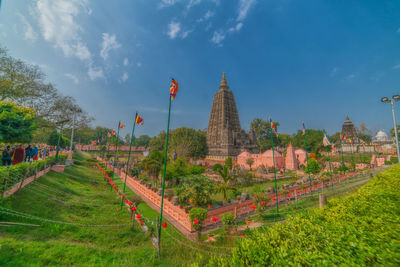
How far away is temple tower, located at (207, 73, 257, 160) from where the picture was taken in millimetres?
43938

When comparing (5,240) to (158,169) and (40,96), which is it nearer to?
(158,169)

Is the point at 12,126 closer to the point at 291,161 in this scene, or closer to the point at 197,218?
the point at 197,218

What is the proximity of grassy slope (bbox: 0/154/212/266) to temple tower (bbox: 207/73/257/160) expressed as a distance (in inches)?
1468

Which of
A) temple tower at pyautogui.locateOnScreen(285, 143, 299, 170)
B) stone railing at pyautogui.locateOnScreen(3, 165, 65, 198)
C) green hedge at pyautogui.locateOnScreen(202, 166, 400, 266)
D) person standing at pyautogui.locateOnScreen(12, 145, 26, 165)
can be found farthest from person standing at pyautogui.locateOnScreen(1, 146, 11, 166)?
temple tower at pyautogui.locateOnScreen(285, 143, 299, 170)

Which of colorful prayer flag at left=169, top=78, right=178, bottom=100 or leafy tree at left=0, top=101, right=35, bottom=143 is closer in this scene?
colorful prayer flag at left=169, top=78, right=178, bottom=100

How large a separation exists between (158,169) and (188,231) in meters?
10.3

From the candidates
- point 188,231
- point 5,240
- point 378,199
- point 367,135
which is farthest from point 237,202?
point 367,135

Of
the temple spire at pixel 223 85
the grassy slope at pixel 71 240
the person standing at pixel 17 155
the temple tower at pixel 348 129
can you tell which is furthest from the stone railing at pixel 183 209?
the temple tower at pixel 348 129

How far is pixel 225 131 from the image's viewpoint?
4434cm

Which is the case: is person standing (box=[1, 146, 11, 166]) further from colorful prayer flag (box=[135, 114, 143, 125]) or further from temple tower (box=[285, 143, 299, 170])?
temple tower (box=[285, 143, 299, 170])

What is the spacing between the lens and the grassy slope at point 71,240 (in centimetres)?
413

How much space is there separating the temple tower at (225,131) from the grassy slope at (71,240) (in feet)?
122

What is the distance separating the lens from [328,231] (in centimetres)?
247

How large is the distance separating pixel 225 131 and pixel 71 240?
40905 mm
